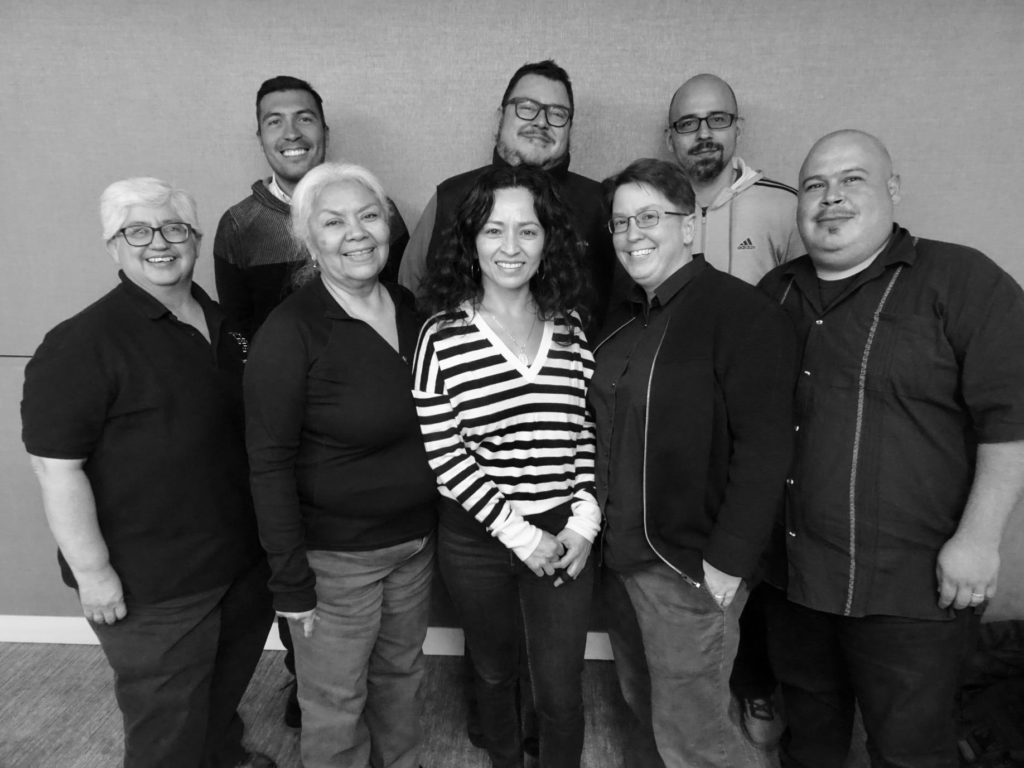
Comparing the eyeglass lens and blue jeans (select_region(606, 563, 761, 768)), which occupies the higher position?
the eyeglass lens

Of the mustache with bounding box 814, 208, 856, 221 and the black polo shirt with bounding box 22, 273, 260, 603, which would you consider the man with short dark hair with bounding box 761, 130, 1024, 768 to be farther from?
the black polo shirt with bounding box 22, 273, 260, 603

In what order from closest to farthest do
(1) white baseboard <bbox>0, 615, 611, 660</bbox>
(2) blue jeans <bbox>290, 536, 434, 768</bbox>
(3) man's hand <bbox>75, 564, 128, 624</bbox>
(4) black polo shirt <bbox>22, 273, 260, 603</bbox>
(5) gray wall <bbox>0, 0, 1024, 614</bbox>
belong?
1. (4) black polo shirt <bbox>22, 273, 260, 603</bbox>
2. (3) man's hand <bbox>75, 564, 128, 624</bbox>
3. (2) blue jeans <bbox>290, 536, 434, 768</bbox>
4. (5) gray wall <bbox>0, 0, 1024, 614</bbox>
5. (1) white baseboard <bbox>0, 615, 611, 660</bbox>

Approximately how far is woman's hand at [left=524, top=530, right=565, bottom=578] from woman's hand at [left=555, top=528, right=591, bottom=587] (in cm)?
2

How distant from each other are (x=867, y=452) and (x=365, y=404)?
1248 mm

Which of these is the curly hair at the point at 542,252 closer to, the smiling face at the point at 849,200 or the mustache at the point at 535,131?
the mustache at the point at 535,131

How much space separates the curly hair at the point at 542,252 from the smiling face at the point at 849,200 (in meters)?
0.62

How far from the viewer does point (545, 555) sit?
1.45 m

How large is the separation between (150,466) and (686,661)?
1.41m

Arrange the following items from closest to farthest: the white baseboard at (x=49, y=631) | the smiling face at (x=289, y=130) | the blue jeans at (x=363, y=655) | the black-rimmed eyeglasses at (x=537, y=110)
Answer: the blue jeans at (x=363, y=655) < the black-rimmed eyeglasses at (x=537, y=110) < the smiling face at (x=289, y=130) < the white baseboard at (x=49, y=631)

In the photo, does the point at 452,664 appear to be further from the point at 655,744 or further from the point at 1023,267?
the point at 1023,267

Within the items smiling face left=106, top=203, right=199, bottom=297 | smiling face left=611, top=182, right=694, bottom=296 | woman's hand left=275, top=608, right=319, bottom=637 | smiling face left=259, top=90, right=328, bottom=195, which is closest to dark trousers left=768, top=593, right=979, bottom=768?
smiling face left=611, top=182, right=694, bottom=296

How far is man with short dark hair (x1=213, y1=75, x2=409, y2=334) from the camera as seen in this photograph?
2.07 m

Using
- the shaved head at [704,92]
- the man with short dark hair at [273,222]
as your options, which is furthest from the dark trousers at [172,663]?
the shaved head at [704,92]

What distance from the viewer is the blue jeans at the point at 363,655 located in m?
1.54
